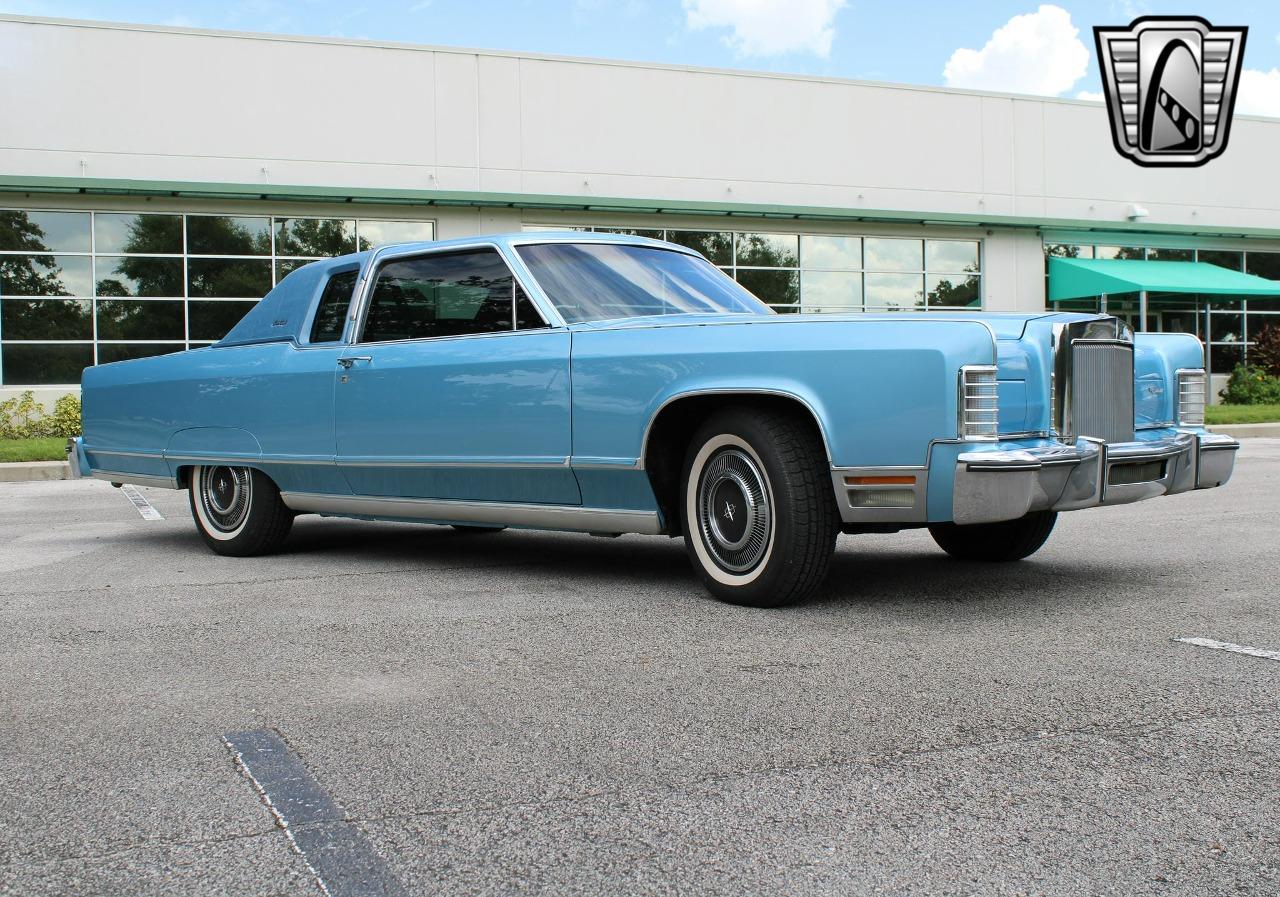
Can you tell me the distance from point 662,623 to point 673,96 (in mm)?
23007

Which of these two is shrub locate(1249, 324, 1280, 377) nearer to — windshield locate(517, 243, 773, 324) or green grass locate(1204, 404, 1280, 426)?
green grass locate(1204, 404, 1280, 426)

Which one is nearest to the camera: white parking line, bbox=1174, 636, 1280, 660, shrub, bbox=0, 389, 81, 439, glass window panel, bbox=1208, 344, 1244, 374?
white parking line, bbox=1174, 636, 1280, 660

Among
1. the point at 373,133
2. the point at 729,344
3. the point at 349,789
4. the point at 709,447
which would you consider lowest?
the point at 349,789

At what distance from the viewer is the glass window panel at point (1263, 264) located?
33.0 meters

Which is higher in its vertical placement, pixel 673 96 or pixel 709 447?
pixel 673 96

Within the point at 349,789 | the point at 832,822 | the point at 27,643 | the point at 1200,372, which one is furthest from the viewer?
the point at 1200,372

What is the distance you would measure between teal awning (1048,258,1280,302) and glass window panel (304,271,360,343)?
80.2ft

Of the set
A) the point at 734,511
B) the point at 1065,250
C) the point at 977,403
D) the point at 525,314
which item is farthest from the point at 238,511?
the point at 1065,250

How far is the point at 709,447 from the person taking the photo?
17.4ft

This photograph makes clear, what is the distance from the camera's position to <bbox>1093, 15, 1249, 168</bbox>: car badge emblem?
73.3 feet

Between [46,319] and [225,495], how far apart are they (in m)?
17.6

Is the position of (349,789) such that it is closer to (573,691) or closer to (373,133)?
(573,691)

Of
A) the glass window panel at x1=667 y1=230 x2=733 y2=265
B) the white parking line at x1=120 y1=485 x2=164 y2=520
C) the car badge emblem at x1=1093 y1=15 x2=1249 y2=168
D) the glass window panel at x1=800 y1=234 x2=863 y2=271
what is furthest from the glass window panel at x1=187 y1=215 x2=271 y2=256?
the car badge emblem at x1=1093 y1=15 x2=1249 y2=168

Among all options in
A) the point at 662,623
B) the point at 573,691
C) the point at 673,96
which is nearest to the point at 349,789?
the point at 573,691
